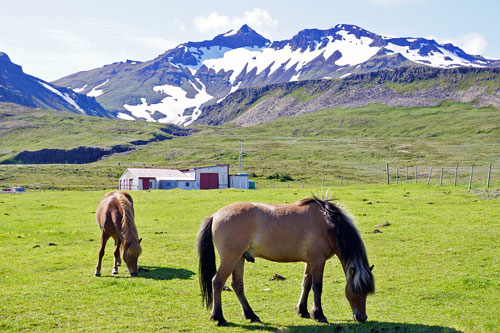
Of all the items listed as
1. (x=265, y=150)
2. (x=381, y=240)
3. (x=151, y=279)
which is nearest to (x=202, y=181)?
(x=381, y=240)

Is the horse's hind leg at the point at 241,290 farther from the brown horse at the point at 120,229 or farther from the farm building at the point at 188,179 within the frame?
the farm building at the point at 188,179

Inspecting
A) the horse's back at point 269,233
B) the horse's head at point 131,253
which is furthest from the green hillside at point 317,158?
the horse's back at point 269,233

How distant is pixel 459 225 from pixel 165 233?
50.1 feet

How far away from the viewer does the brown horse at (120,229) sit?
15625 mm

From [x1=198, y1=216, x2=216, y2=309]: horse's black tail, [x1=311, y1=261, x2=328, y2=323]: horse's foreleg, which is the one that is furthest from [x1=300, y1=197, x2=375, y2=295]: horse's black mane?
[x1=198, y1=216, x2=216, y2=309]: horse's black tail

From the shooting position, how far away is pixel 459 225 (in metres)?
24.2

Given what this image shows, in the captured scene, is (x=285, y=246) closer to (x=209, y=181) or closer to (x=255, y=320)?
(x=255, y=320)

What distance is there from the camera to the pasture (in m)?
10.8

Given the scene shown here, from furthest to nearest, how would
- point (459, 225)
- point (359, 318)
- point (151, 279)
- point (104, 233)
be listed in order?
point (459, 225), point (104, 233), point (151, 279), point (359, 318)

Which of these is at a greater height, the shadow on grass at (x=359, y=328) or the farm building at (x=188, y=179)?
the shadow on grass at (x=359, y=328)

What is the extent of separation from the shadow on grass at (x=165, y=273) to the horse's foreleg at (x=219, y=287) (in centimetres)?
521

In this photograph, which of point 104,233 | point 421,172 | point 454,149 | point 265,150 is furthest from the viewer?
point 265,150

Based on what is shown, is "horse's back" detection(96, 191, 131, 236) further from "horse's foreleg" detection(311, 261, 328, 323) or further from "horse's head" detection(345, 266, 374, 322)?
"horse's head" detection(345, 266, 374, 322)

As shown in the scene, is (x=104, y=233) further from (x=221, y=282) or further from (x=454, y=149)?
(x=454, y=149)
